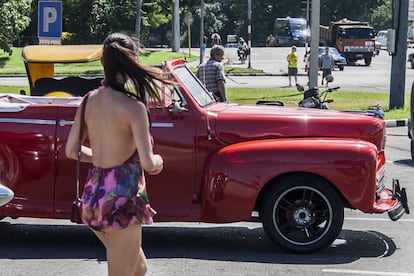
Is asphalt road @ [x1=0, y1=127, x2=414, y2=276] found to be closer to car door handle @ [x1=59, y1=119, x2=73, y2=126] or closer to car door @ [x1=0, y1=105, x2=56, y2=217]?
car door @ [x1=0, y1=105, x2=56, y2=217]

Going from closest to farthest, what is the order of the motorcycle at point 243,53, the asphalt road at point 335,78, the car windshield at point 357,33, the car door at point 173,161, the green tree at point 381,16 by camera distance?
the car door at point 173,161
the asphalt road at point 335,78
the motorcycle at point 243,53
the car windshield at point 357,33
the green tree at point 381,16

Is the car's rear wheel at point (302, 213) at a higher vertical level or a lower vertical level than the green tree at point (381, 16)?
lower

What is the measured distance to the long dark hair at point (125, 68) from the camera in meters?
4.20

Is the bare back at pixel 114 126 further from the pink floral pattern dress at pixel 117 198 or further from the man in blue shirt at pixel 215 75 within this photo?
the man in blue shirt at pixel 215 75

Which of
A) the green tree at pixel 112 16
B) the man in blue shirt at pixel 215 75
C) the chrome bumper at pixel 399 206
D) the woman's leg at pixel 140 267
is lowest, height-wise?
the chrome bumper at pixel 399 206

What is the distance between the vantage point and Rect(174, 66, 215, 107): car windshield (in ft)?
23.2

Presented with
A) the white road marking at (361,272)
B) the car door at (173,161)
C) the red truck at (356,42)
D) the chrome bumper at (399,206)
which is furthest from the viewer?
the red truck at (356,42)

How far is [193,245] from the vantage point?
726cm

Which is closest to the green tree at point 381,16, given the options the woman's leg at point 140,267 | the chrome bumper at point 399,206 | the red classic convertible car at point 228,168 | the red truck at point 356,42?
the red truck at point 356,42

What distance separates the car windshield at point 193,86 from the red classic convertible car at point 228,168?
0.07m

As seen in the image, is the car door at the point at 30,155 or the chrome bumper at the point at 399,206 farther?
the chrome bumper at the point at 399,206

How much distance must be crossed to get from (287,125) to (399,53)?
14.1m

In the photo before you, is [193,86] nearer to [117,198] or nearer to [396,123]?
[117,198]

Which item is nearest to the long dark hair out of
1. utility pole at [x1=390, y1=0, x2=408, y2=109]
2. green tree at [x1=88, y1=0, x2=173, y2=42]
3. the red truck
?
utility pole at [x1=390, y1=0, x2=408, y2=109]
